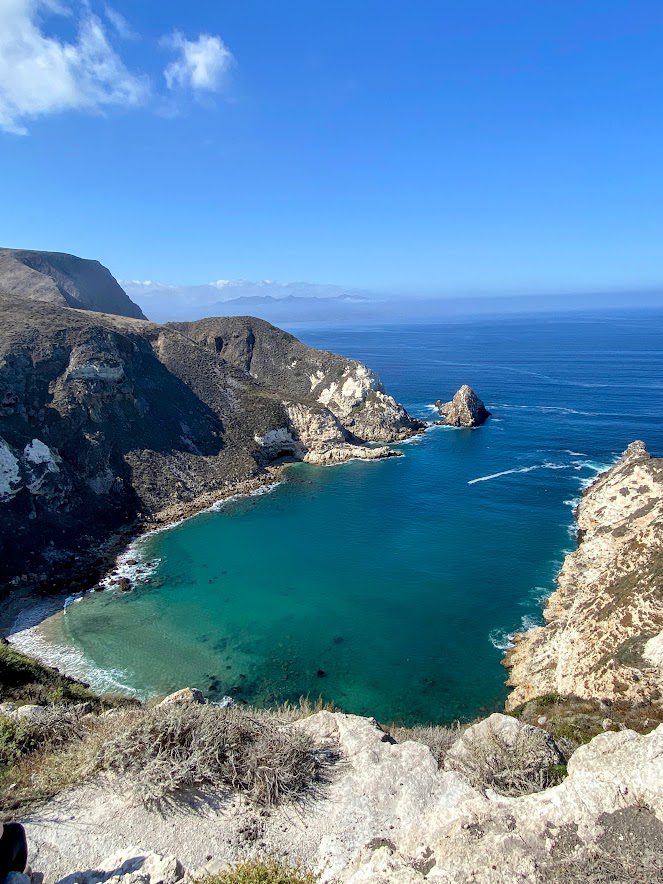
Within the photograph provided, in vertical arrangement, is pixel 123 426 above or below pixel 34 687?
above

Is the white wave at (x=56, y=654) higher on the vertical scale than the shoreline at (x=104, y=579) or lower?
lower

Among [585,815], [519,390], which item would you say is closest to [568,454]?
[519,390]

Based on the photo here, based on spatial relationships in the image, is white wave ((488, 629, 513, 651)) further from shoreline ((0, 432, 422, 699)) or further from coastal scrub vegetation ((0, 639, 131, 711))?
coastal scrub vegetation ((0, 639, 131, 711))

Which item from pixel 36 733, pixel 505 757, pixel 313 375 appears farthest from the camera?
pixel 313 375

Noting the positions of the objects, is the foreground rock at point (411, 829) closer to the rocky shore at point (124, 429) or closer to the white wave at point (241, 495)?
the rocky shore at point (124, 429)

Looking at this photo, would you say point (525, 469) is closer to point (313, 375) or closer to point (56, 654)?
point (313, 375)

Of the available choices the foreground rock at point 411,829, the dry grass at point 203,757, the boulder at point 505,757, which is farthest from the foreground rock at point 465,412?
the dry grass at point 203,757

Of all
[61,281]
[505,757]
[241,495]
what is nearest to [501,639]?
[505,757]
